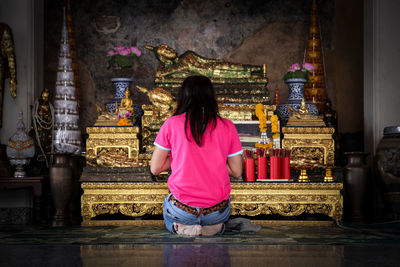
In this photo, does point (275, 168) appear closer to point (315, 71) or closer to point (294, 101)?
point (294, 101)

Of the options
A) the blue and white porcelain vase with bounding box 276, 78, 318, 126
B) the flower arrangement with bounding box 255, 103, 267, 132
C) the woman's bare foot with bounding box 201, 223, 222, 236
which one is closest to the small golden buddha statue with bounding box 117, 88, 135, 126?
the flower arrangement with bounding box 255, 103, 267, 132

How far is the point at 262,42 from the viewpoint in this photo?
564 cm

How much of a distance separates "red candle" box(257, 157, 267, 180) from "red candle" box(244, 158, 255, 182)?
7 cm

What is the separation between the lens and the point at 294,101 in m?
4.97

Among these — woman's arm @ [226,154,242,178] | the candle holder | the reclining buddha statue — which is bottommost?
the candle holder

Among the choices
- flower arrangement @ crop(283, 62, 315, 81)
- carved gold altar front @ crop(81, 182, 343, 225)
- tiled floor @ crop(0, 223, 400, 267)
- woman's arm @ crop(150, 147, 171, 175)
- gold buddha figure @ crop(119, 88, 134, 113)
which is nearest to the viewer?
tiled floor @ crop(0, 223, 400, 267)

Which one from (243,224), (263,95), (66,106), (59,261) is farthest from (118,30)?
(59,261)

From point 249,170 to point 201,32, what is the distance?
2.10 m

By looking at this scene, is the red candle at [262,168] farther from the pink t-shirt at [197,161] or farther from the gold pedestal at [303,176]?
the pink t-shirt at [197,161]

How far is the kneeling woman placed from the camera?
2.86 metres

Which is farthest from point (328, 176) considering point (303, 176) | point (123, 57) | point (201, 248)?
point (123, 57)

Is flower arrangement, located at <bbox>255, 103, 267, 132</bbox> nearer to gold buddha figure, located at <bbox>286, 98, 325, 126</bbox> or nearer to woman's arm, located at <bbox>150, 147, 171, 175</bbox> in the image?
gold buddha figure, located at <bbox>286, 98, 325, 126</bbox>

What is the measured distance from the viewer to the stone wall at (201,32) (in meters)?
5.64

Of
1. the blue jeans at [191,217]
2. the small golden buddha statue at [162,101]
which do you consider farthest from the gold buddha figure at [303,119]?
the blue jeans at [191,217]
